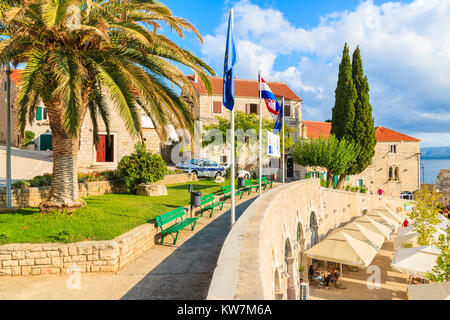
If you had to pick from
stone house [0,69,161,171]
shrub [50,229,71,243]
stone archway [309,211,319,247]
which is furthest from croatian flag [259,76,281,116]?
stone house [0,69,161,171]

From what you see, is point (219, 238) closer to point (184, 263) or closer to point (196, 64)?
point (184, 263)

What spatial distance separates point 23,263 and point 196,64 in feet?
22.8

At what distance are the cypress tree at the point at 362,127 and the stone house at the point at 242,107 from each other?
5.82 metres

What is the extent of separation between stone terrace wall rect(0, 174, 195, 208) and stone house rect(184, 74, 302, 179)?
11896 mm

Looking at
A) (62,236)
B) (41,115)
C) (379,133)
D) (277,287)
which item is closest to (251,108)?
(41,115)

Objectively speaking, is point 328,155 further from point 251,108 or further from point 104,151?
point 104,151

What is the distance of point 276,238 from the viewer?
25.8 ft

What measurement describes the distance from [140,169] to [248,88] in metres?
21.6

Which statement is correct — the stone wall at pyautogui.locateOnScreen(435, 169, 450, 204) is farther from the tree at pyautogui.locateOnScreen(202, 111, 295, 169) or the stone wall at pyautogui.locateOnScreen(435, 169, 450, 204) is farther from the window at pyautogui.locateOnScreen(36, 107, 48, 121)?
the window at pyautogui.locateOnScreen(36, 107, 48, 121)
